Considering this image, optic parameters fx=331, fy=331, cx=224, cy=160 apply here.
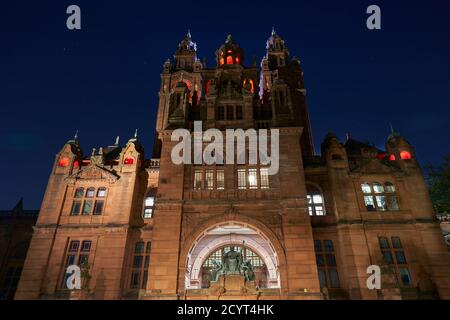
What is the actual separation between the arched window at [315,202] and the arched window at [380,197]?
3.78 meters

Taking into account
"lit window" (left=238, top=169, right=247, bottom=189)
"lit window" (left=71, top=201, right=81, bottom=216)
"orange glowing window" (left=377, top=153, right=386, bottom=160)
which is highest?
"orange glowing window" (left=377, top=153, right=386, bottom=160)

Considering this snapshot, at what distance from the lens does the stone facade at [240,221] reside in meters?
24.4

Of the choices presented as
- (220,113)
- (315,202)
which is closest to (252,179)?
(315,202)

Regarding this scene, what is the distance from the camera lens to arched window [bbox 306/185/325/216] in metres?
30.3

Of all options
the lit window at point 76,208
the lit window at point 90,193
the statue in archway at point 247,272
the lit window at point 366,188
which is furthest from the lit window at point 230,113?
the lit window at point 76,208

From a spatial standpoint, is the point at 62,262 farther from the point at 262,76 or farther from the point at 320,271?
the point at 262,76

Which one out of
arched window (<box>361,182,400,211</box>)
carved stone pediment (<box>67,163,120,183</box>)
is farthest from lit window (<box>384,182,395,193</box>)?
carved stone pediment (<box>67,163,120,183</box>)

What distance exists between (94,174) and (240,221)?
15.2 m

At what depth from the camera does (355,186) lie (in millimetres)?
30234

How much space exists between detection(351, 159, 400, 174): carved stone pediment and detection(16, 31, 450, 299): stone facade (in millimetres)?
124

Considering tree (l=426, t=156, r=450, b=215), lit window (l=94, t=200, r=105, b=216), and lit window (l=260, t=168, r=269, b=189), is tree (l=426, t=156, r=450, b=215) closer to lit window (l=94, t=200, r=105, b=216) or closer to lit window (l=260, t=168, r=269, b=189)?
lit window (l=260, t=168, r=269, b=189)

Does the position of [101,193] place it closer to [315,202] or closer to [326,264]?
[315,202]

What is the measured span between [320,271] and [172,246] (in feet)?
41.0
